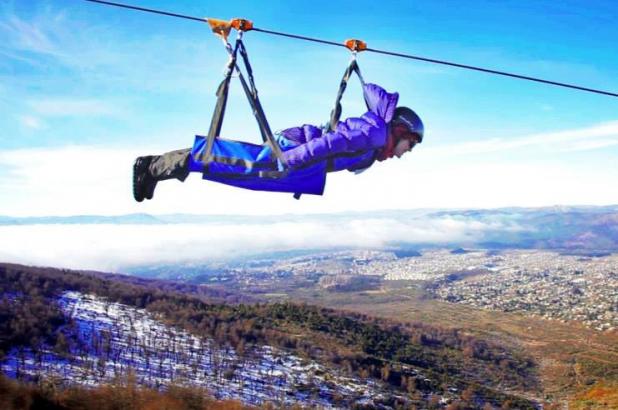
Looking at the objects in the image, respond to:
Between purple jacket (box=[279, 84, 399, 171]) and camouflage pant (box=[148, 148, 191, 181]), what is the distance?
1516mm

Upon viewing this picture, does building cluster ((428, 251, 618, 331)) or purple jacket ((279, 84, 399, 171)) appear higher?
purple jacket ((279, 84, 399, 171))

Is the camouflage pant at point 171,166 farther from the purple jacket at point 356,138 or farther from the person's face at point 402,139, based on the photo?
the person's face at point 402,139

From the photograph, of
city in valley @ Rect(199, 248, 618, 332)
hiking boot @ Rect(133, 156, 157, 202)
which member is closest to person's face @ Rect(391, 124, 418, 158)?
hiking boot @ Rect(133, 156, 157, 202)

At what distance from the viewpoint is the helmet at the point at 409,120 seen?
724 centimetres

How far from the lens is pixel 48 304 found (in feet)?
199

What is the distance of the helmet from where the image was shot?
7.24 meters

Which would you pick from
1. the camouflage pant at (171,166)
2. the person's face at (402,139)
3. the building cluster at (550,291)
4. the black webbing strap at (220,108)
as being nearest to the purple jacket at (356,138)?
the person's face at (402,139)

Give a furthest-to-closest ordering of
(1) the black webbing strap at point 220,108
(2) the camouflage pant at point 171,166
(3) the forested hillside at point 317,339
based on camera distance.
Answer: (3) the forested hillside at point 317,339, (2) the camouflage pant at point 171,166, (1) the black webbing strap at point 220,108

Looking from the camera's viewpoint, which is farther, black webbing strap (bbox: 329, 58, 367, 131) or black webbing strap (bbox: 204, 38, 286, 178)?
black webbing strap (bbox: 329, 58, 367, 131)

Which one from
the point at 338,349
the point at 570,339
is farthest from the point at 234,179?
the point at 570,339

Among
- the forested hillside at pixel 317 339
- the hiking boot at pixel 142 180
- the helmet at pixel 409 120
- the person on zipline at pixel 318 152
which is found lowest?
the forested hillside at pixel 317 339

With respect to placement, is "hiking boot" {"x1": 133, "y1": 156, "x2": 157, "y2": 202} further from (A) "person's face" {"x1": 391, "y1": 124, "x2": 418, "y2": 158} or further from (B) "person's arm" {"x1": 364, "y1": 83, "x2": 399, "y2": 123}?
(A) "person's face" {"x1": 391, "y1": 124, "x2": 418, "y2": 158}

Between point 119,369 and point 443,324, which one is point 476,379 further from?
point 119,369

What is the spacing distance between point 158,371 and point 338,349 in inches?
1033
